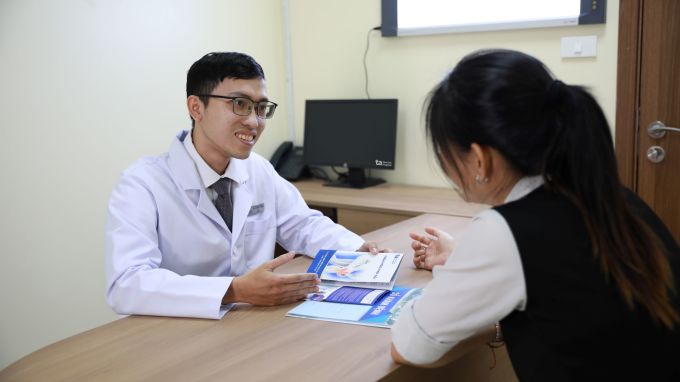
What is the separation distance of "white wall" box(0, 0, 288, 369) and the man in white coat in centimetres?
96

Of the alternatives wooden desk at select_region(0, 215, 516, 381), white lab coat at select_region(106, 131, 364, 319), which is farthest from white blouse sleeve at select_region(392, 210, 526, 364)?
white lab coat at select_region(106, 131, 364, 319)

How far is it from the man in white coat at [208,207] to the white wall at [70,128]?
96 cm

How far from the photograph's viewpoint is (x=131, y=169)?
6.35 ft

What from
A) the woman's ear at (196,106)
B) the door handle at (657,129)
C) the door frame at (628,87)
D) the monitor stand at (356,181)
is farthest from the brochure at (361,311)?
the monitor stand at (356,181)

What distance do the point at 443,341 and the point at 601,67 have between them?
2067mm

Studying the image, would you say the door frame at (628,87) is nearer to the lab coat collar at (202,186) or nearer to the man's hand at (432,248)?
the man's hand at (432,248)

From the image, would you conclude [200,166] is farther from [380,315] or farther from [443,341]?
[443,341]

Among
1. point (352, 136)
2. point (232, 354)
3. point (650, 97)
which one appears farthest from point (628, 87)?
point (232, 354)

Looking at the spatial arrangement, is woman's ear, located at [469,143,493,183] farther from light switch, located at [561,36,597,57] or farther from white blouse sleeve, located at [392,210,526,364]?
light switch, located at [561,36,597,57]

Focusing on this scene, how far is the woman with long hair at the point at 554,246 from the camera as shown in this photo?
3.43 feet

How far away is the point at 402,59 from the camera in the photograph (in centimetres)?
339

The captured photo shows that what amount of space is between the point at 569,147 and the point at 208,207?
1206mm

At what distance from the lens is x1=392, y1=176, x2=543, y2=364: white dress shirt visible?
1054mm

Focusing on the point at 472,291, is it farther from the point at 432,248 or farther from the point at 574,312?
the point at 432,248
